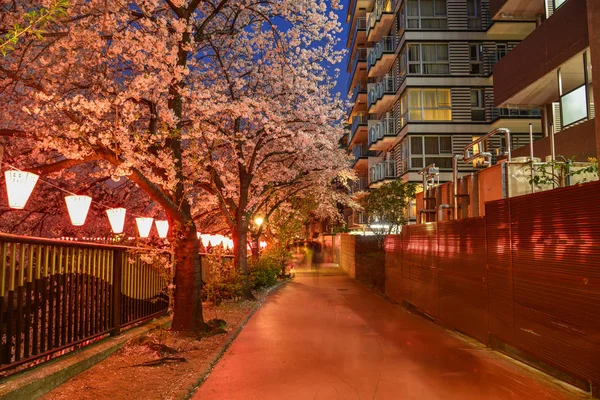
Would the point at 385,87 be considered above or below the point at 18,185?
above

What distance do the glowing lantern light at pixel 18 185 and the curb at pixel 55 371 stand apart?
A: 8.42 feet

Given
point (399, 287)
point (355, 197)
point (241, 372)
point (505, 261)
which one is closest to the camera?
point (241, 372)

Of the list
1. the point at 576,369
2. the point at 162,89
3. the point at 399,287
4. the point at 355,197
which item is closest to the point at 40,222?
the point at 162,89

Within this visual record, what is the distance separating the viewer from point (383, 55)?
114 ft

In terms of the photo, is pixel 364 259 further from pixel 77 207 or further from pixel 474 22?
pixel 77 207

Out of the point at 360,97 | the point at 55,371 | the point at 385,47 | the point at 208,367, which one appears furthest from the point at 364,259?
the point at 360,97

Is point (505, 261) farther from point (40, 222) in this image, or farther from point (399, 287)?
point (40, 222)

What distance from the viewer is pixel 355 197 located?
43.4 m

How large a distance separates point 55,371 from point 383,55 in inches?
1271

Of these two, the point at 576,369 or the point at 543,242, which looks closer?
the point at 576,369

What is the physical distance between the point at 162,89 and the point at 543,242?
816 centimetres

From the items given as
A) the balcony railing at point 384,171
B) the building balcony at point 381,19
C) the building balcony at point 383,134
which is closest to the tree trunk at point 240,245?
the balcony railing at point 384,171

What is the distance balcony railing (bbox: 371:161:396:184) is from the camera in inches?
1375

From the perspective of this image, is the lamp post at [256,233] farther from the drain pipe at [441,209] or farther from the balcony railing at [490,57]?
the balcony railing at [490,57]
